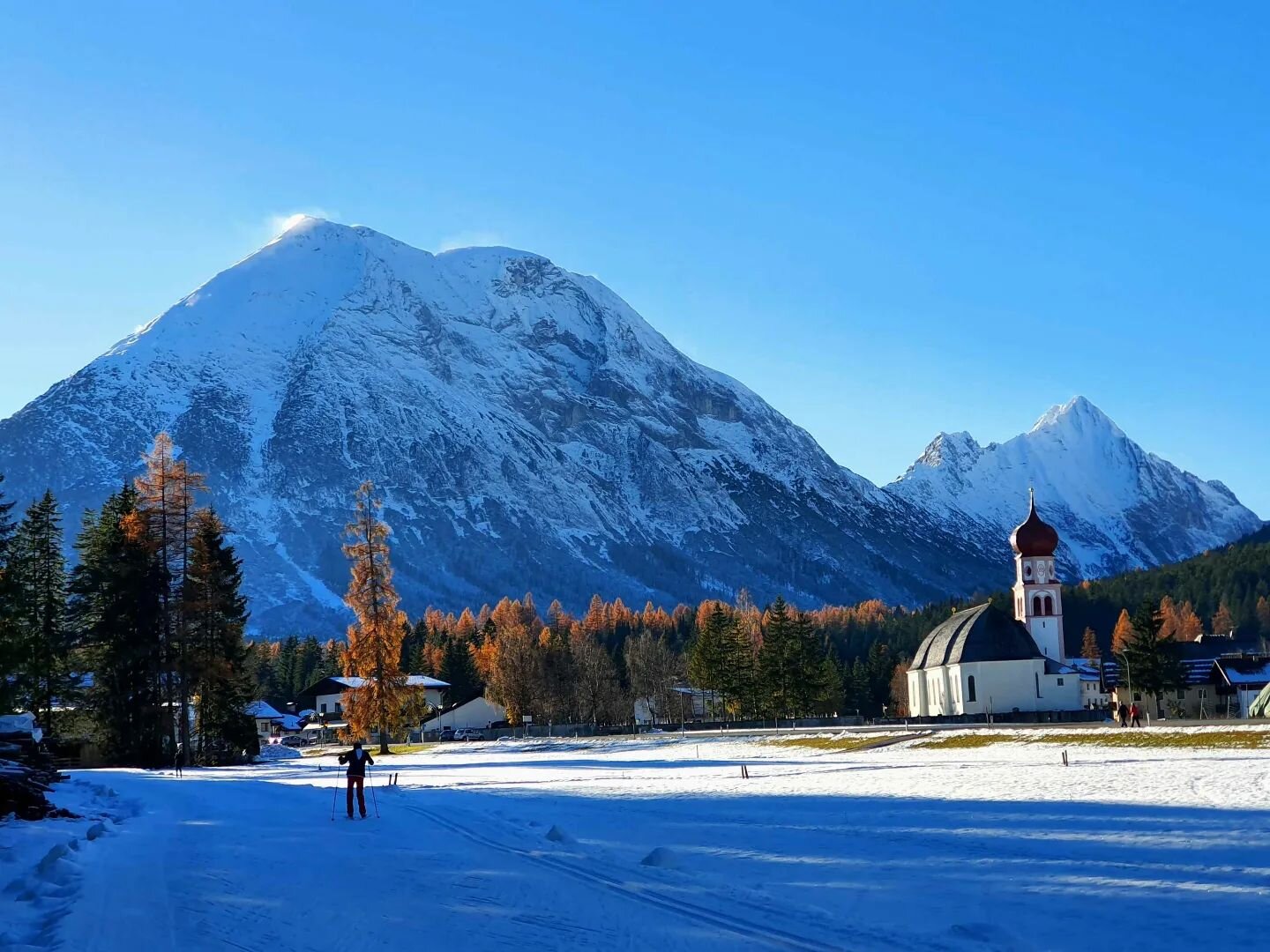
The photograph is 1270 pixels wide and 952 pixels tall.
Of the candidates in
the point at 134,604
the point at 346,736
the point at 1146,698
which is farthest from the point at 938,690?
the point at 134,604

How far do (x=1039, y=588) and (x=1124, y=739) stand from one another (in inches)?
2306

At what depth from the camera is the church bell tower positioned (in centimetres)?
10975

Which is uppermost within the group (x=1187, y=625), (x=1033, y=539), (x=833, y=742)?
(x=1033, y=539)

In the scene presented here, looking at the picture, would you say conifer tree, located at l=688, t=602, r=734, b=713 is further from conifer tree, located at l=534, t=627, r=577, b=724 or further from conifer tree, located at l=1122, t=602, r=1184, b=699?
conifer tree, located at l=1122, t=602, r=1184, b=699

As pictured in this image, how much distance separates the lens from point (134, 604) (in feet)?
194

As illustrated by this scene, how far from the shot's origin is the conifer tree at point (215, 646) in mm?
61125

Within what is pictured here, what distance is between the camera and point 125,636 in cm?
5891

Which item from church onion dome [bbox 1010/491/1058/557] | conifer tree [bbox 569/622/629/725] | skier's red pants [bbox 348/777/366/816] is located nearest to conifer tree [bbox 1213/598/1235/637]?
church onion dome [bbox 1010/491/1058/557]

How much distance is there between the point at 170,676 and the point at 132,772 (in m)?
7.75

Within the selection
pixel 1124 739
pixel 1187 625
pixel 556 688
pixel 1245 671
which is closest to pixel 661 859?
pixel 1124 739

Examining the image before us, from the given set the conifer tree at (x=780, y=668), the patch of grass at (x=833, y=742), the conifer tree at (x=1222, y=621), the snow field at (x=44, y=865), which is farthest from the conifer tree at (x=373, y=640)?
the conifer tree at (x=1222, y=621)

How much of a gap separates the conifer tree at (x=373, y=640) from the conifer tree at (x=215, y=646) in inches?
234

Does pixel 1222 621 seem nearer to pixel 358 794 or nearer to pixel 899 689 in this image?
pixel 899 689

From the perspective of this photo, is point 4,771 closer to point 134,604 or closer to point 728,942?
point 728,942
